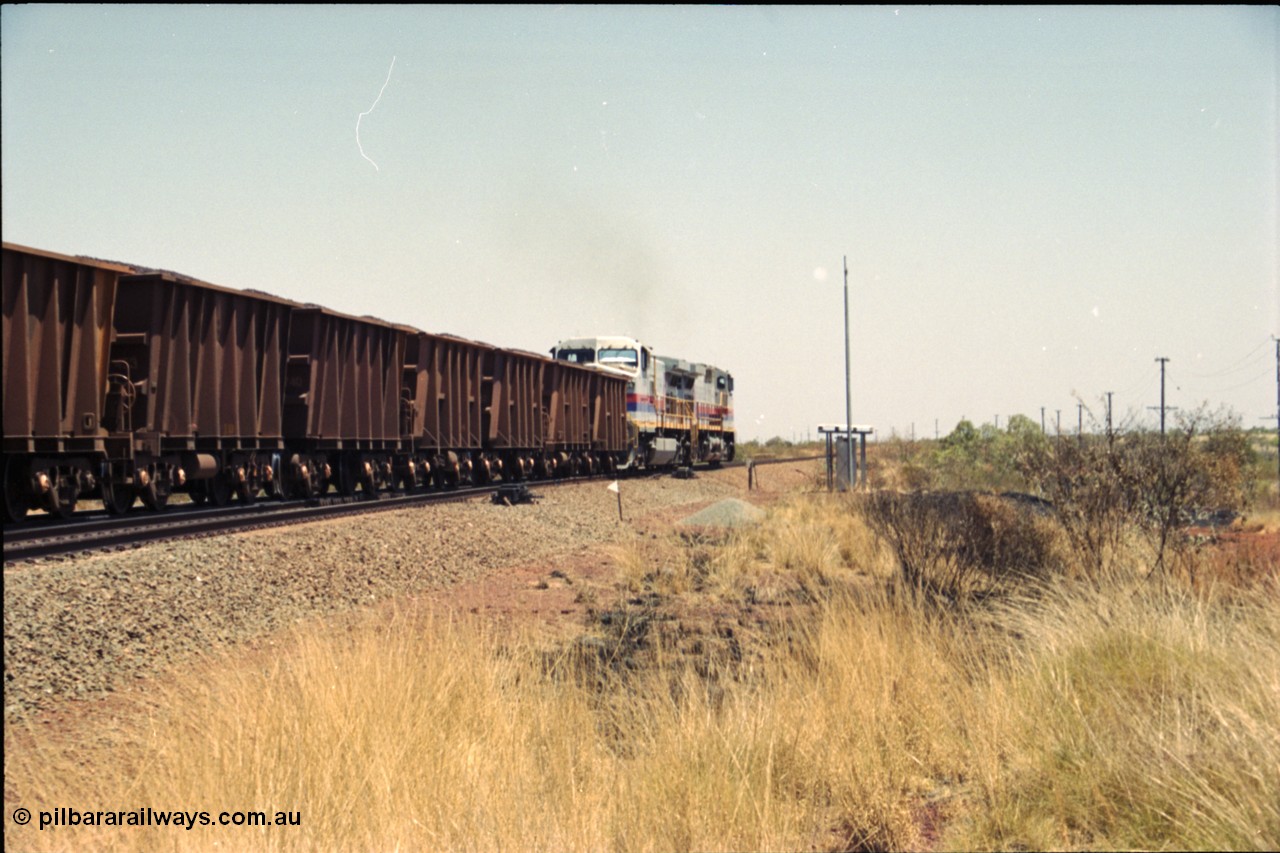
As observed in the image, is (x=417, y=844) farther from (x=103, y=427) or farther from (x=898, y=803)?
(x=103, y=427)

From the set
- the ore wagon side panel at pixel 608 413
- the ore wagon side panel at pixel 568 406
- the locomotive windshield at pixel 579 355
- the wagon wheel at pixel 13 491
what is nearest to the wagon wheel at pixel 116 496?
the wagon wheel at pixel 13 491

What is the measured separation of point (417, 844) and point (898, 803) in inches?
88.1

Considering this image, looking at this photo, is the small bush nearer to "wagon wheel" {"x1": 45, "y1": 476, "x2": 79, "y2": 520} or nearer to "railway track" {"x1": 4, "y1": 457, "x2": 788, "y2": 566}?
"railway track" {"x1": 4, "y1": 457, "x2": 788, "y2": 566}

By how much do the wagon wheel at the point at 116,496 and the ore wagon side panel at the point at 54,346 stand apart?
87cm

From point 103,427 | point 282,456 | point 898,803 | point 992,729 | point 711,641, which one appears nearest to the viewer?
point 898,803

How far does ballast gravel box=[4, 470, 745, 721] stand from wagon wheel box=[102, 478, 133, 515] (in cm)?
250

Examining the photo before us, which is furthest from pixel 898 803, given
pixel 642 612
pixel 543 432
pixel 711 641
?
pixel 543 432

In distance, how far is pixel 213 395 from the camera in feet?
51.2

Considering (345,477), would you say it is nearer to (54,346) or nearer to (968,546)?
(54,346)

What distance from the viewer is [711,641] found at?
9016 millimetres

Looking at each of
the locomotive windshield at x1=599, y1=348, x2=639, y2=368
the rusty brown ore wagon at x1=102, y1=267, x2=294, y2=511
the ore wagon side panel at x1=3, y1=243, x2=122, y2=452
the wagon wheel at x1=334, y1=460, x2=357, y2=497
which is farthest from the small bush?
the locomotive windshield at x1=599, y1=348, x2=639, y2=368

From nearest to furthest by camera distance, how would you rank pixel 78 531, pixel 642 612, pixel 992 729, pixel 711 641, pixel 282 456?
pixel 992 729
pixel 711 641
pixel 642 612
pixel 78 531
pixel 282 456

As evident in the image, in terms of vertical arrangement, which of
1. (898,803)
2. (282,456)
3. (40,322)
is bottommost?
(898,803)

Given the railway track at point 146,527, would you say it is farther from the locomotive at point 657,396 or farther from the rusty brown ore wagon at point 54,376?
the locomotive at point 657,396
